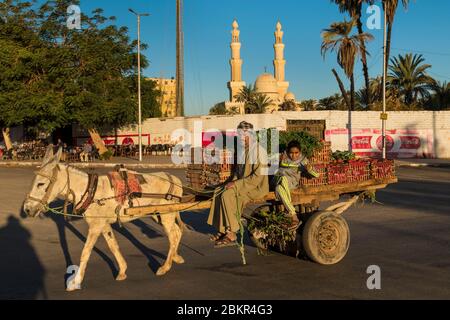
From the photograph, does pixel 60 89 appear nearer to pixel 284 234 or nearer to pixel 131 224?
pixel 131 224

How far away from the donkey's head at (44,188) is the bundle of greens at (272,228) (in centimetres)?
298

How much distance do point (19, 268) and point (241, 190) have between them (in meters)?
3.56

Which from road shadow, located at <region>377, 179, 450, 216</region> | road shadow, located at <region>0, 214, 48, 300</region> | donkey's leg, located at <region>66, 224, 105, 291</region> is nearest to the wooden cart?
donkey's leg, located at <region>66, 224, 105, 291</region>

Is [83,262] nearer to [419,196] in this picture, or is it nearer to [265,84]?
[419,196]

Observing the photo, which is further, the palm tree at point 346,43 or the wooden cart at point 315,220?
the palm tree at point 346,43

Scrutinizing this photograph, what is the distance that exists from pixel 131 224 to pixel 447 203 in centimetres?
862

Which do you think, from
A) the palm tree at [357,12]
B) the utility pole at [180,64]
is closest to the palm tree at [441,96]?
the palm tree at [357,12]

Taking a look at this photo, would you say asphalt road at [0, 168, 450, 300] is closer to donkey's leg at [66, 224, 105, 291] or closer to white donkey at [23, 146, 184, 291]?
donkey's leg at [66, 224, 105, 291]

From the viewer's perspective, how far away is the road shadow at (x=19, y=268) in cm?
622

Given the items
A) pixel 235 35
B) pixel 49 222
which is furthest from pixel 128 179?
pixel 235 35

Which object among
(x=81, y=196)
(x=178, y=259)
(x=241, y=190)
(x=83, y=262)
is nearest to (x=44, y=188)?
(x=81, y=196)

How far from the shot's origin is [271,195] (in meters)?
7.46

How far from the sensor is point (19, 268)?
24.7 feet

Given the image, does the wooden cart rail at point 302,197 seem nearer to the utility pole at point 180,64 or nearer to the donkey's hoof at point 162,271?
the donkey's hoof at point 162,271
